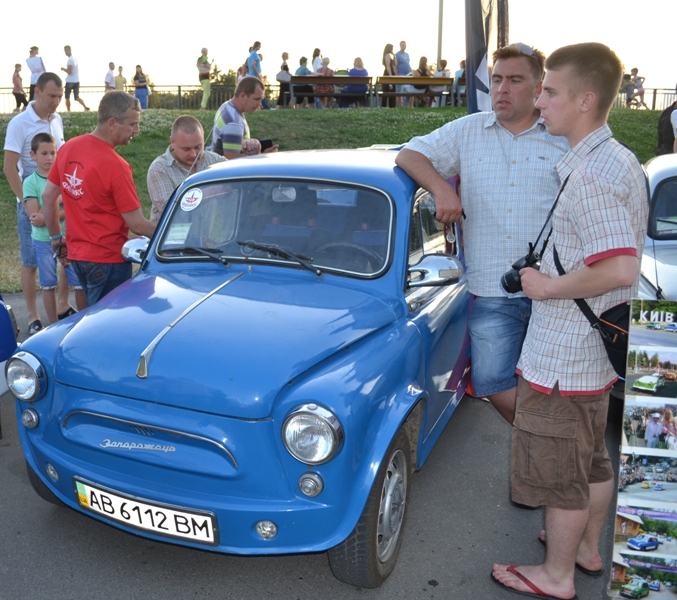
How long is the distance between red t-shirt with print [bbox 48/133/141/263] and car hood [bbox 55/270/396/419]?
1336 millimetres

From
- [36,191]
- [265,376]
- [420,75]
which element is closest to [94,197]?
[36,191]

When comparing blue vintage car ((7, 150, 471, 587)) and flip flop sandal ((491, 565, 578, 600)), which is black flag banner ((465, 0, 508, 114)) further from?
flip flop sandal ((491, 565, 578, 600))

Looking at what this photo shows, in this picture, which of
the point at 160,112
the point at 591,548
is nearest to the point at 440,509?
the point at 591,548

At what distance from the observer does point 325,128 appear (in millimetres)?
19094

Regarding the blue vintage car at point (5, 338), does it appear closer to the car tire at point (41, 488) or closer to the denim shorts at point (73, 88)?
the car tire at point (41, 488)

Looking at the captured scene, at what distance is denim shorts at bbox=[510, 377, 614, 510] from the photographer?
292 cm

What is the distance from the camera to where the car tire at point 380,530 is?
3018mm

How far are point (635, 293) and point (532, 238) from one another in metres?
0.85

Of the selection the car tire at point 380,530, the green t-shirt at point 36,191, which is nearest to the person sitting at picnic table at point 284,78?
the green t-shirt at point 36,191

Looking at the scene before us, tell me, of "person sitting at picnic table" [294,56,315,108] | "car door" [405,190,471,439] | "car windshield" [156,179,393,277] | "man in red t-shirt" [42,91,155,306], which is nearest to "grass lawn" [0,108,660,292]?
"person sitting at picnic table" [294,56,315,108]

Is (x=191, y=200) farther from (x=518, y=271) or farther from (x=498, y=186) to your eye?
Answer: (x=518, y=271)

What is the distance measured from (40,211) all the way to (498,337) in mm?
4540

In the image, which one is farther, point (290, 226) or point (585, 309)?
point (290, 226)

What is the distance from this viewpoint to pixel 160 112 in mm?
→ 21906
